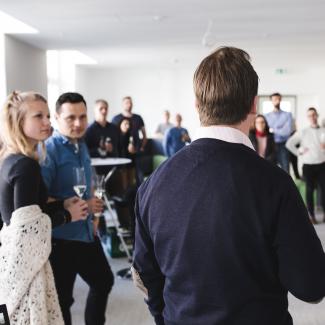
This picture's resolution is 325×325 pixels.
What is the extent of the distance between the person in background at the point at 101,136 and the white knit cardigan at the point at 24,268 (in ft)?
12.3

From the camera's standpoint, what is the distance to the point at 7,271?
1.76m

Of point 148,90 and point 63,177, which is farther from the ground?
point 148,90

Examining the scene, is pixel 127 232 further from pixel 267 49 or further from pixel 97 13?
pixel 267 49

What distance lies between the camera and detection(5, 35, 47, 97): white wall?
755cm

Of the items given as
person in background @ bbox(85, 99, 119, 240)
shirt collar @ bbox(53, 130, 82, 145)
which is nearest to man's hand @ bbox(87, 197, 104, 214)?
shirt collar @ bbox(53, 130, 82, 145)

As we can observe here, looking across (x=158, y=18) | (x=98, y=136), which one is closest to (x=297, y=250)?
(x=98, y=136)

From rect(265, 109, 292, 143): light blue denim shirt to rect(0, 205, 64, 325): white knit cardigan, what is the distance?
20.7ft

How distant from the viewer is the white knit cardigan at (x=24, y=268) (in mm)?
1753

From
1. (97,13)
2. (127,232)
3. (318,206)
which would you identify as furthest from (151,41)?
(127,232)

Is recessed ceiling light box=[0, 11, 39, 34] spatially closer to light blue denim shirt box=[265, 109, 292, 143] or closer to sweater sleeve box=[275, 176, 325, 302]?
light blue denim shirt box=[265, 109, 292, 143]

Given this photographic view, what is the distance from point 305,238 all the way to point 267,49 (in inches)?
361

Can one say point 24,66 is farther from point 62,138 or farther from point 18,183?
point 18,183

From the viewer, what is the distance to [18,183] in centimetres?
175

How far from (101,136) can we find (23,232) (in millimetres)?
4170
